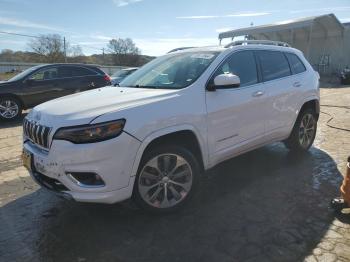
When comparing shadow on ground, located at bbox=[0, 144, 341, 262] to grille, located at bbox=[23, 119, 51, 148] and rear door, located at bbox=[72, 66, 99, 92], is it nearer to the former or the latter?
grille, located at bbox=[23, 119, 51, 148]

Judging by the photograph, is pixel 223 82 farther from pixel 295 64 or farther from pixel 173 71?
pixel 295 64

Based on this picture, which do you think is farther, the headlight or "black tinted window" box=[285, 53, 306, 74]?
"black tinted window" box=[285, 53, 306, 74]

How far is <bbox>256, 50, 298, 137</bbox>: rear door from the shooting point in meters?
4.95

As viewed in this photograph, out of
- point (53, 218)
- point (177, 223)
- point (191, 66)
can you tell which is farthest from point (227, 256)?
point (191, 66)

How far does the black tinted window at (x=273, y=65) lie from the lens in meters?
5.00

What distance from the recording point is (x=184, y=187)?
3.93 m

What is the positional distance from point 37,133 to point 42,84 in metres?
7.93

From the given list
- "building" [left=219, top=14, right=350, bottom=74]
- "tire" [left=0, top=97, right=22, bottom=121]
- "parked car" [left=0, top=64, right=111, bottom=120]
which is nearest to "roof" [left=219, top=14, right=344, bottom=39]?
"building" [left=219, top=14, right=350, bottom=74]

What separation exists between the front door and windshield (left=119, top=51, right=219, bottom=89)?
245 mm

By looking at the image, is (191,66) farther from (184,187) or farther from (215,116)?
(184,187)

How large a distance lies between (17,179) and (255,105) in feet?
11.5

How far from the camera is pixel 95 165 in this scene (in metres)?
3.25

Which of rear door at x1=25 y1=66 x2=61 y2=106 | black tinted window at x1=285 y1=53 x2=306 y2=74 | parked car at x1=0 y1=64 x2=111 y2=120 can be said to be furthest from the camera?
rear door at x1=25 y1=66 x2=61 y2=106

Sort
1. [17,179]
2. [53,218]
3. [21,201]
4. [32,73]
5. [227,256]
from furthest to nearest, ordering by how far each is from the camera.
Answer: [32,73], [17,179], [21,201], [53,218], [227,256]
